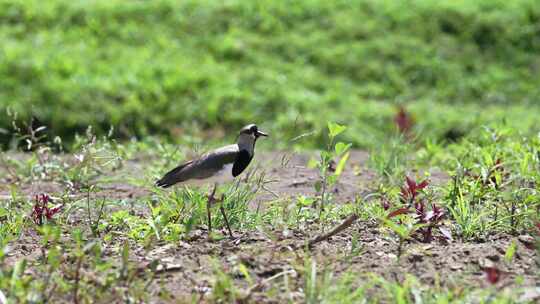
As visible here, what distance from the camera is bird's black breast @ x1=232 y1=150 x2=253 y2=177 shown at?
470 cm

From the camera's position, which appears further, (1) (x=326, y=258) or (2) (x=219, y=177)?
(2) (x=219, y=177)

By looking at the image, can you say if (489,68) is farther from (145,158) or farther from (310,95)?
(145,158)

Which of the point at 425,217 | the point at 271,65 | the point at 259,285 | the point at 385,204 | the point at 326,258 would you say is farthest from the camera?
the point at 271,65

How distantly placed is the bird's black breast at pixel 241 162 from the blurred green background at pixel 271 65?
3686 mm

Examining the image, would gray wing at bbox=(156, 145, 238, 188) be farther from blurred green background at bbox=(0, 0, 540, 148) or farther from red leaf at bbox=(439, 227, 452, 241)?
blurred green background at bbox=(0, 0, 540, 148)

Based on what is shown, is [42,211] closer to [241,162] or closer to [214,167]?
[214,167]

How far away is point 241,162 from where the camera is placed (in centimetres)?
475

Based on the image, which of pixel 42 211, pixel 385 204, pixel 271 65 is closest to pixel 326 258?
pixel 385 204

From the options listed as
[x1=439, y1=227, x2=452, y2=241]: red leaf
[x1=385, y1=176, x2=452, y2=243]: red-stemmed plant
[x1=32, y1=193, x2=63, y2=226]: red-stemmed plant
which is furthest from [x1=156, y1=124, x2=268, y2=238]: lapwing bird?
[x1=439, y1=227, x2=452, y2=241]: red leaf

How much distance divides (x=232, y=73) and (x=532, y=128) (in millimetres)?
3553

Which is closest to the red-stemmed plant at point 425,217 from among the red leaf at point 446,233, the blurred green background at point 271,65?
the red leaf at point 446,233

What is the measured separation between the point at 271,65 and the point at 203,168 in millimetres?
5639

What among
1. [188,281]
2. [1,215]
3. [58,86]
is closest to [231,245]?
[188,281]

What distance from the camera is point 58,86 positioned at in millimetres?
9148
